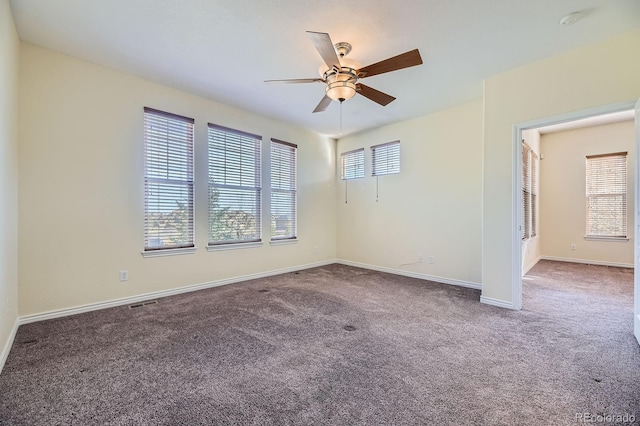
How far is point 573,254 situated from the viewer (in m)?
6.39

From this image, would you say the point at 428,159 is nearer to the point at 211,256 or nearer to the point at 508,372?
the point at 508,372

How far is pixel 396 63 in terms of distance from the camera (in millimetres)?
2406

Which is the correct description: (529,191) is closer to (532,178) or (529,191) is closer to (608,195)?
(532,178)

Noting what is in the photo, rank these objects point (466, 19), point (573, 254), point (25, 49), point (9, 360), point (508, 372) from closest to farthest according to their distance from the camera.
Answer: point (508, 372) → point (9, 360) → point (466, 19) → point (25, 49) → point (573, 254)

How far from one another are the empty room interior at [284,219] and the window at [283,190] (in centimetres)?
6

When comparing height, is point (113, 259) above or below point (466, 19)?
below

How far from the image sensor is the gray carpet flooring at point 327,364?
1.62 meters

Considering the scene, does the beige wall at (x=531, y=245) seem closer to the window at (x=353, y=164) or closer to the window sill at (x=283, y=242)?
the window at (x=353, y=164)

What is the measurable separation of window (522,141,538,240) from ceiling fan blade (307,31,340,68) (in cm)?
427

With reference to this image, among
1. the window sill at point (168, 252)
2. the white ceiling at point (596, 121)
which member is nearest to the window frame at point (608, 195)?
the white ceiling at point (596, 121)

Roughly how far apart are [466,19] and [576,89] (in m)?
1.57

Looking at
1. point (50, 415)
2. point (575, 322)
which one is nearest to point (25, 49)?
point (50, 415)

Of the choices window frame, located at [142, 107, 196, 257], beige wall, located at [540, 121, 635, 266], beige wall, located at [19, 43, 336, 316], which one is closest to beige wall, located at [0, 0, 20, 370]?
beige wall, located at [19, 43, 336, 316]

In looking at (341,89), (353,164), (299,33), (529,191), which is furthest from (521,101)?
(353,164)
